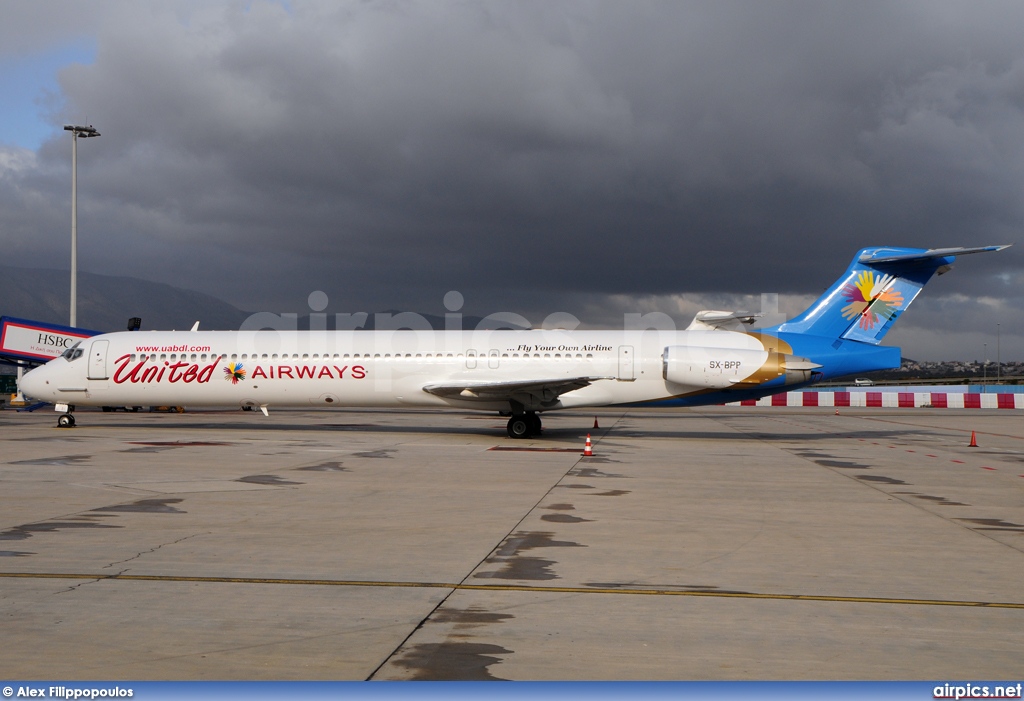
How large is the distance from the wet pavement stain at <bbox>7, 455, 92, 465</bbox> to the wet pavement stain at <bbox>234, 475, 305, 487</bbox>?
14.8 feet

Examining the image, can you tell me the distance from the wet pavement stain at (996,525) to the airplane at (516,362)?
12.5 m

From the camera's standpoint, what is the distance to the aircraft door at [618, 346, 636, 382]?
80.6 ft

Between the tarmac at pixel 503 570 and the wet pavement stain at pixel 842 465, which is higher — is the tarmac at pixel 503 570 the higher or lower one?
the higher one

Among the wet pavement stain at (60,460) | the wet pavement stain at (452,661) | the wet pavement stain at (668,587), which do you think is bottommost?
the wet pavement stain at (668,587)

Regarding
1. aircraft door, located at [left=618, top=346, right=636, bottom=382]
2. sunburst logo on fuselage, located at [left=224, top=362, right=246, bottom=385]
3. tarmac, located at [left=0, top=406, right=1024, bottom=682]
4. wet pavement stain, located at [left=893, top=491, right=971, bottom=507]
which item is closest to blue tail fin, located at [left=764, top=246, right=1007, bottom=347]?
aircraft door, located at [left=618, top=346, right=636, bottom=382]

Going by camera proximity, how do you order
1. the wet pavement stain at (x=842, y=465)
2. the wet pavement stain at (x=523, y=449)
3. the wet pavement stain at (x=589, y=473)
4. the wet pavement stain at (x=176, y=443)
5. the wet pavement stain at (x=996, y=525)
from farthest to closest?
1. the wet pavement stain at (x=176, y=443)
2. the wet pavement stain at (x=523, y=449)
3. the wet pavement stain at (x=842, y=465)
4. the wet pavement stain at (x=589, y=473)
5. the wet pavement stain at (x=996, y=525)

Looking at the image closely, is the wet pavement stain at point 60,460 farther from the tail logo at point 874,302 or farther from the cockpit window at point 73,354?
the tail logo at point 874,302

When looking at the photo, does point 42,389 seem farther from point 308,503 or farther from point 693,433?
point 693,433

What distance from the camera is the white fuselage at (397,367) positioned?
953 inches

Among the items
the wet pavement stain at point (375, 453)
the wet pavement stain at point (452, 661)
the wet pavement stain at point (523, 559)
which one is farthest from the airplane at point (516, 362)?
the wet pavement stain at point (452, 661)

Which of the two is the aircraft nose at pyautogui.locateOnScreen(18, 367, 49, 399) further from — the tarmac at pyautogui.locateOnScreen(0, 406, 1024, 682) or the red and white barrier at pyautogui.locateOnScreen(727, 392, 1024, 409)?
the red and white barrier at pyautogui.locateOnScreen(727, 392, 1024, 409)

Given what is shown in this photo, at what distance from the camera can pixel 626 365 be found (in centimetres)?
2461

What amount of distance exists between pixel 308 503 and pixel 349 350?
1362 centimetres

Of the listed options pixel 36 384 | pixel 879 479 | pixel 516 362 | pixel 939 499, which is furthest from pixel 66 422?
pixel 939 499
